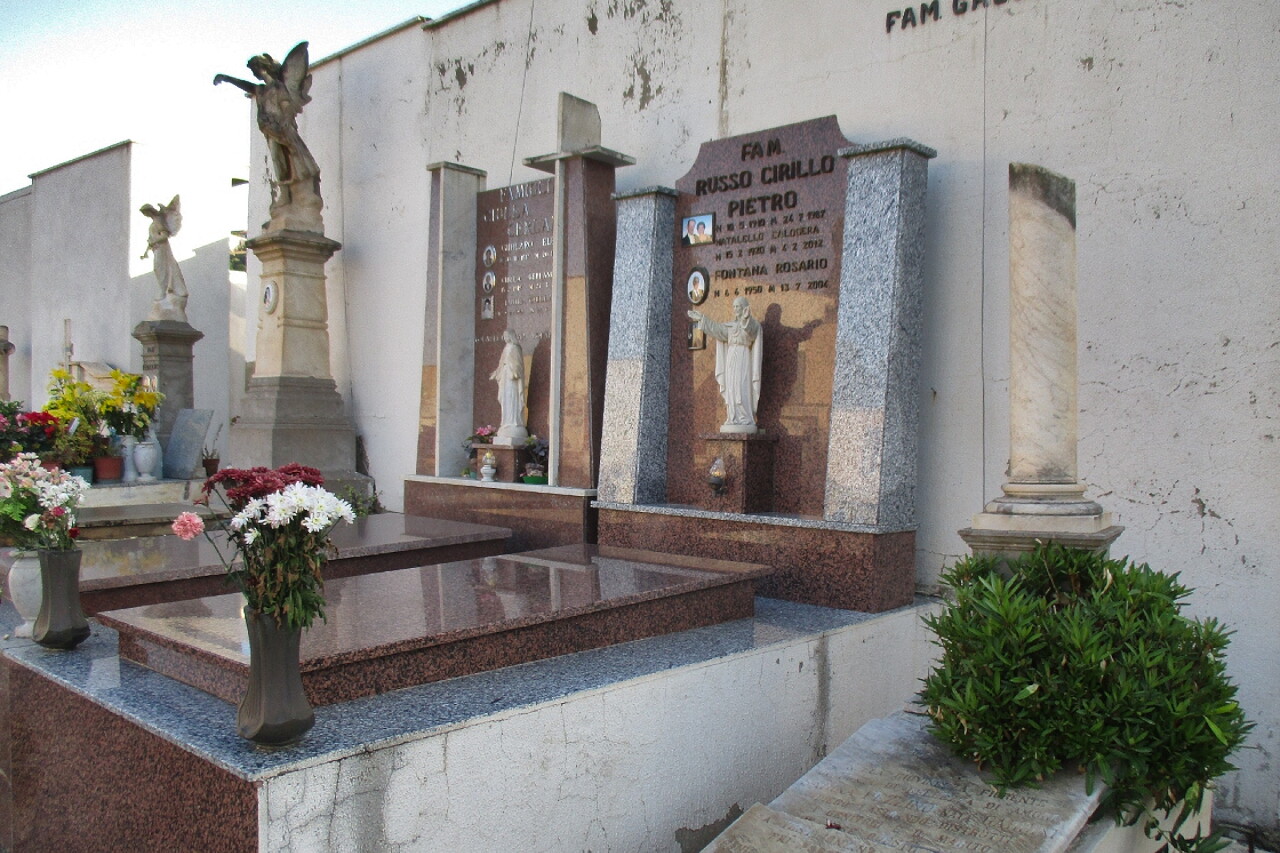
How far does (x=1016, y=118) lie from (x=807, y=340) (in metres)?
1.48

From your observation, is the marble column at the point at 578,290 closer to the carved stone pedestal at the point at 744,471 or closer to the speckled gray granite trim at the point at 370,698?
the carved stone pedestal at the point at 744,471

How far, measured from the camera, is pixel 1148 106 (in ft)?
14.7

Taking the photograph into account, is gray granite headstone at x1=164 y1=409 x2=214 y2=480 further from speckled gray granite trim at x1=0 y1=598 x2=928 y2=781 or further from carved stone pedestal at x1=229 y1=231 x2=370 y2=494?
speckled gray granite trim at x1=0 y1=598 x2=928 y2=781

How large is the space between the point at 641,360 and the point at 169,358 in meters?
7.11

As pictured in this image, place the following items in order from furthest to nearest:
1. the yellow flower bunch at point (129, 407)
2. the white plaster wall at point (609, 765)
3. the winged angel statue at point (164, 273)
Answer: the winged angel statue at point (164, 273) → the yellow flower bunch at point (129, 407) → the white plaster wall at point (609, 765)

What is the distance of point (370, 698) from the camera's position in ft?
10.7

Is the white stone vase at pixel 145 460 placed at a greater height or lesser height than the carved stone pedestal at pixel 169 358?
lesser

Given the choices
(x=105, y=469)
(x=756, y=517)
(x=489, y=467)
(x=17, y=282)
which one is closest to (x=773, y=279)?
(x=756, y=517)

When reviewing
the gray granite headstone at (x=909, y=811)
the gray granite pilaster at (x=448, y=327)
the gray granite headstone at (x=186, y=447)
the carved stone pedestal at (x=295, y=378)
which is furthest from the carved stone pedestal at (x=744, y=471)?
the gray granite headstone at (x=186, y=447)

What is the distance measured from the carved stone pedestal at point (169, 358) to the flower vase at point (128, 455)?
77.9 inches

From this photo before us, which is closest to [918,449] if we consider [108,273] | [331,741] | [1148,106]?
[1148,106]

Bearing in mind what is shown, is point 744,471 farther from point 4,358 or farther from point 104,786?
point 4,358

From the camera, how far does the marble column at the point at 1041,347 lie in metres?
3.96

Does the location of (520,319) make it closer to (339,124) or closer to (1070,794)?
(339,124)
